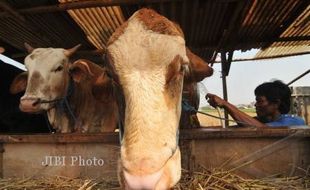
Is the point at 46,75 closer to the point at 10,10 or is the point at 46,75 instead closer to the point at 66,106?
the point at 66,106

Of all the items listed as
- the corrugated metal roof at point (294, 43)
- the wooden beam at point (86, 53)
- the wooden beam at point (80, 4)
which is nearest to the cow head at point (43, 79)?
the wooden beam at point (80, 4)

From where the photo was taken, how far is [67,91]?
5113 millimetres

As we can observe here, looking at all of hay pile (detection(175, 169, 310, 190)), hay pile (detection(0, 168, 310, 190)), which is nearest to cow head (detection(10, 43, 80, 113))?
hay pile (detection(0, 168, 310, 190))

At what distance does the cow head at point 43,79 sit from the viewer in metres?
4.41

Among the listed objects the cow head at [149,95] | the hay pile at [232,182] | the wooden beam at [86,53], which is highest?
the wooden beam at [86,53]

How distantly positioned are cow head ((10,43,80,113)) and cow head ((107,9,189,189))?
71.2 inches

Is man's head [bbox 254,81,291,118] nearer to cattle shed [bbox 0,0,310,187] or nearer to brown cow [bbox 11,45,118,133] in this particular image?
cattle shed [bbox 0,0,310,187]

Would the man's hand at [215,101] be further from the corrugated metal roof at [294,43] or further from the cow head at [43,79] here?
the corrugated metal roof at [294,43]

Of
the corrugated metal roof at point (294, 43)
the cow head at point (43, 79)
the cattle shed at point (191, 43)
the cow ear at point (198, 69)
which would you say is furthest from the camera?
the corrugated metal roof at point (294, 43)

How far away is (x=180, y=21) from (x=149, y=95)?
3989 millimetres

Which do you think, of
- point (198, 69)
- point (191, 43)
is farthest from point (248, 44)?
point (198, 69)

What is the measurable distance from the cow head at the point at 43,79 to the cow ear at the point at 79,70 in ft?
0.35

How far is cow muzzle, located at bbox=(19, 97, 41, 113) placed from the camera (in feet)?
13.9

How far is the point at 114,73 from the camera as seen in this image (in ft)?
9.07
